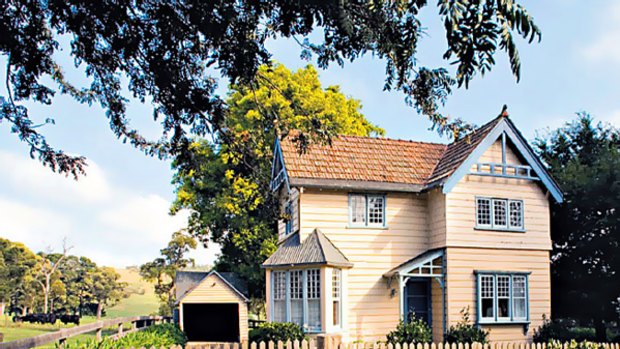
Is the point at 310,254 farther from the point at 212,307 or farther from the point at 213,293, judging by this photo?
the point at 212,307

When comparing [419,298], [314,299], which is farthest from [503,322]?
[314,299]

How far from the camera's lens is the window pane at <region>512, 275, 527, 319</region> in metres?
24.6

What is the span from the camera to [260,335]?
2345 cm

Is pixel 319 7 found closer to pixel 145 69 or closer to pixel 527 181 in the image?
pixel 145 69

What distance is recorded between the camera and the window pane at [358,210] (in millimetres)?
24734

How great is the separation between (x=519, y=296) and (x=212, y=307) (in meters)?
18.7

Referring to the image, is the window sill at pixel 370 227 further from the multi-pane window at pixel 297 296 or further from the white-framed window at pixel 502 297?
the white-framed window at pixel 502 297

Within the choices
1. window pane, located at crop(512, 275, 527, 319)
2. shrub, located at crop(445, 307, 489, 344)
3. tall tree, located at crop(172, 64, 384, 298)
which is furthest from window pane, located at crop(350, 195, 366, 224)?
tall tree, located at crop(172, 64, 384, 298)

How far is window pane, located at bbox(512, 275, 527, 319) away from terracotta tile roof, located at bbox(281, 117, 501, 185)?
476cm

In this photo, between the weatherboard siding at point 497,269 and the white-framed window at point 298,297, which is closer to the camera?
the white-framed window at point 298,297

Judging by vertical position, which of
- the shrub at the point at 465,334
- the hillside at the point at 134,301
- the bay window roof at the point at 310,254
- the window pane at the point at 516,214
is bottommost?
the hillside at the point at 134,301

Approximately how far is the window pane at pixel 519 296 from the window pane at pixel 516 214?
1900 mm

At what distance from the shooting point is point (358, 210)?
2484 cm

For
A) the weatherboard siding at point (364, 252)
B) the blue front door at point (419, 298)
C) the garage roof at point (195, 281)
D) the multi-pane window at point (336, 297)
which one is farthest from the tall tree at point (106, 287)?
the multi-pane window at point (336, 297)
